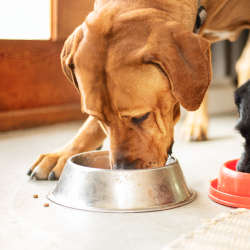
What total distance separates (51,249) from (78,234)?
5.8 inches

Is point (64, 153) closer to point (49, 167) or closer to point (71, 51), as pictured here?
point (49, 167)

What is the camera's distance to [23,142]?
329 centimetres

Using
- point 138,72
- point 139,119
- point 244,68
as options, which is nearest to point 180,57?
point 138,72

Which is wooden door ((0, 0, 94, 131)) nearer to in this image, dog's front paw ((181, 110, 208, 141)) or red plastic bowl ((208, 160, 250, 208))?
dog's front paw ((181, 110, 208, 141))

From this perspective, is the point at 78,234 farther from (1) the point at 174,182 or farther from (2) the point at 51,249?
(1) the point at 174,182

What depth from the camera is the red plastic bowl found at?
175cm

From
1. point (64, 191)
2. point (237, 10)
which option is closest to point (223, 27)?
point (237, 10)

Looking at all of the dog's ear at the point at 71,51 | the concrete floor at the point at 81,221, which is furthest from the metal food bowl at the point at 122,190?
the dog's ear at the point at 71,51

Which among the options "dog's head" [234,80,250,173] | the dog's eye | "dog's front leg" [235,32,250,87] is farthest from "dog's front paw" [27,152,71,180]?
"dog's front leg" [235,32,250,87]

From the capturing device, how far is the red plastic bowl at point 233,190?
1.75m

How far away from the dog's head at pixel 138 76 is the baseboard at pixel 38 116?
2040 mm

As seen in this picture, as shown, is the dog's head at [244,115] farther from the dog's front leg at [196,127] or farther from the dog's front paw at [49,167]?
the dog's front leg at [196,127]

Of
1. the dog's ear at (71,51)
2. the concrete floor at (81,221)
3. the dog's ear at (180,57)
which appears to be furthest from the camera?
the dog's ear at (71,51)

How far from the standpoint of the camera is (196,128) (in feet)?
11.0
